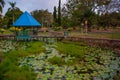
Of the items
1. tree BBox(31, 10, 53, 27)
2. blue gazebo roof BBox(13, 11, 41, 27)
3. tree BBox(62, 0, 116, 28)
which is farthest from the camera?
tree BBox(31, 10, 53, 27)

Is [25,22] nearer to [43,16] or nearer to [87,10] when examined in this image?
[87,10]

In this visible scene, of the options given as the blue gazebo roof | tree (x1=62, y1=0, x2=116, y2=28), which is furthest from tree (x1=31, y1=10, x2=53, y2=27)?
the blue gazebo roof

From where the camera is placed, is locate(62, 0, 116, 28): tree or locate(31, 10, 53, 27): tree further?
locate(31, 10, 53, 27): tree

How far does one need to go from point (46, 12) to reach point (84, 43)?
55787mm

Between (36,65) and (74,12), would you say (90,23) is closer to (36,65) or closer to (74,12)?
(74,12)

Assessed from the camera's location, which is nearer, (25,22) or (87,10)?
(25,22)

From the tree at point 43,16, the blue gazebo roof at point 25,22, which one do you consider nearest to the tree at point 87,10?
the blue gazebo roof at point 25,22

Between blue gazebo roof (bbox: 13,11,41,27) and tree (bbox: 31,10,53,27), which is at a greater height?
tree (bbox: 31,10,53,27)

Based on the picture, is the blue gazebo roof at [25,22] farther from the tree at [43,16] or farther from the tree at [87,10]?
the tree at [43,16]

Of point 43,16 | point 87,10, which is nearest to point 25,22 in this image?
point 87,10

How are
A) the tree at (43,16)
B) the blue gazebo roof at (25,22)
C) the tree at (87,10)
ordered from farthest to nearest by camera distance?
1. the tree at (43,16)
2. the tree at (87,10)
3. the blue gazebo roof at (25,22)

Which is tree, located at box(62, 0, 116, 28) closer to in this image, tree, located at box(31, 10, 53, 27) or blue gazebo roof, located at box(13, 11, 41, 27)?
blue gazebo roof, located at box(13, 11, 41, 27)

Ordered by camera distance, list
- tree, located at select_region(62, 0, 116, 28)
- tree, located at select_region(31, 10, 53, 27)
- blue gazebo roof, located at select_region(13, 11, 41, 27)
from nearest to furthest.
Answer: blue gazebo roof, located at select_region(13, 11, 41, 27), tree, located at select_region(62, 0, 116, 28), tree, located at select_region(31, 10, 53, 27)

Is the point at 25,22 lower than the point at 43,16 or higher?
lower
